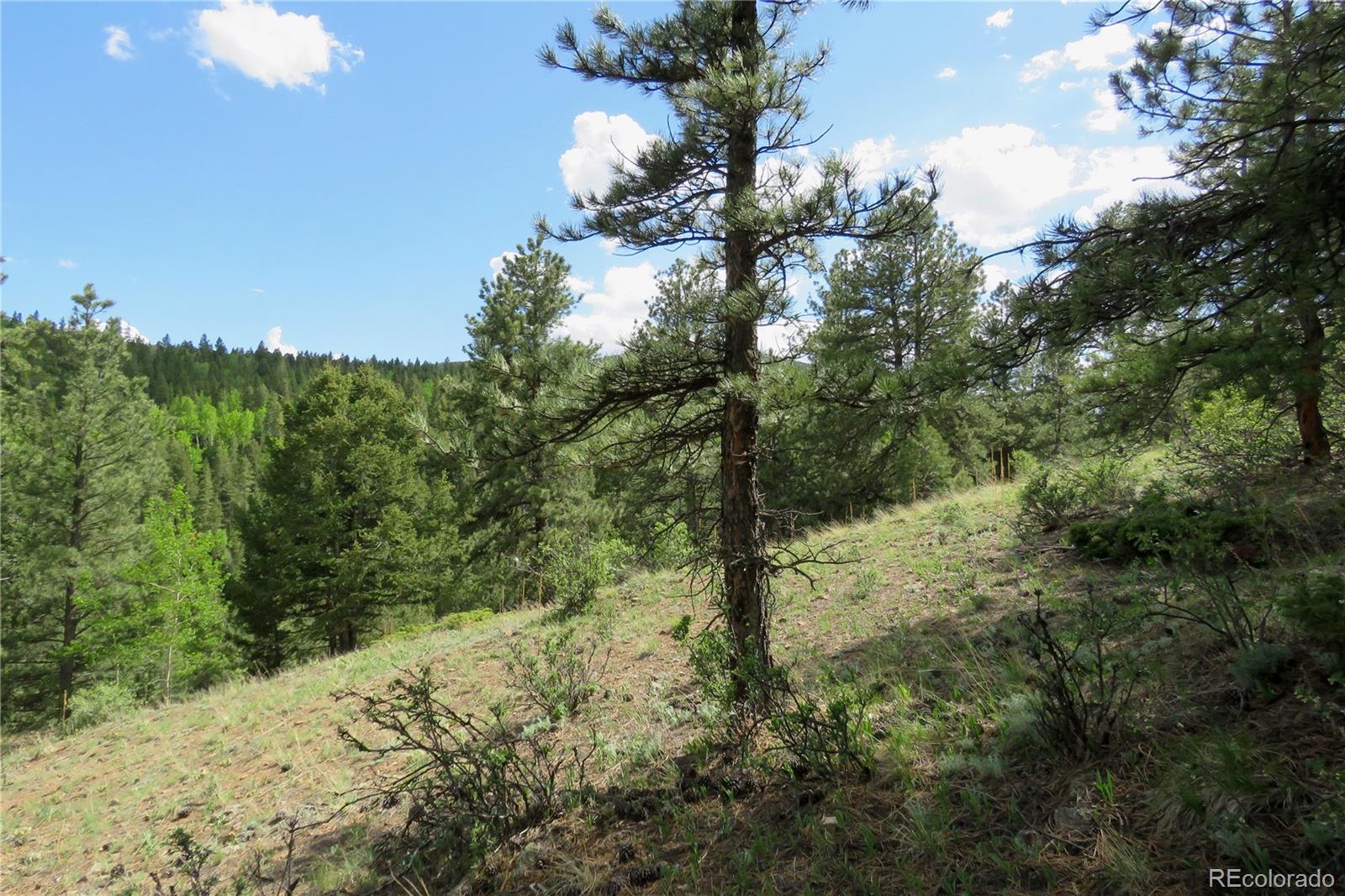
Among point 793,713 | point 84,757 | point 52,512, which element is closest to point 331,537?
point 52,512

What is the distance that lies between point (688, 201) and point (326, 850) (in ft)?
18.9

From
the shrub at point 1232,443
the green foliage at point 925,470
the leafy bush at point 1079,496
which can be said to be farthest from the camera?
the green foliage at point 925,470

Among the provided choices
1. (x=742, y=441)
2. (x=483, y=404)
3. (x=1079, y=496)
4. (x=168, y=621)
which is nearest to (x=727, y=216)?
(x=742, y=441)

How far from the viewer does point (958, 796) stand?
2928mm

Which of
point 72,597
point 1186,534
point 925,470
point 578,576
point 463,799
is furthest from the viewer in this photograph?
point 925,470

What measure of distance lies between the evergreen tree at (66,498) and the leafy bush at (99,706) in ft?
9.42

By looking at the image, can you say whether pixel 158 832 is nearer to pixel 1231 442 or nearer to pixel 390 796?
pixel 390 796

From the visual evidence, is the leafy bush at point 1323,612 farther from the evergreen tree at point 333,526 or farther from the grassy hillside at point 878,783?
the evergreen tree at point 333,526

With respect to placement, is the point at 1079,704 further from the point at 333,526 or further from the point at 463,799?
the point at 333,526

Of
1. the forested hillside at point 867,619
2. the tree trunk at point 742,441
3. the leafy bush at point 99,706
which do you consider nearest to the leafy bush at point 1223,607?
the forested hillside at point 867,619

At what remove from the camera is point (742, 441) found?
15.0 feet

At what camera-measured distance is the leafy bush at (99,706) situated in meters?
12.6

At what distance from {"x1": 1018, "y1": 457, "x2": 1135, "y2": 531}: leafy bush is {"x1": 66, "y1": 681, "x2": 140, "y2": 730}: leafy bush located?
57.3 ft

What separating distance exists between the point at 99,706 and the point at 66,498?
7.61 m
